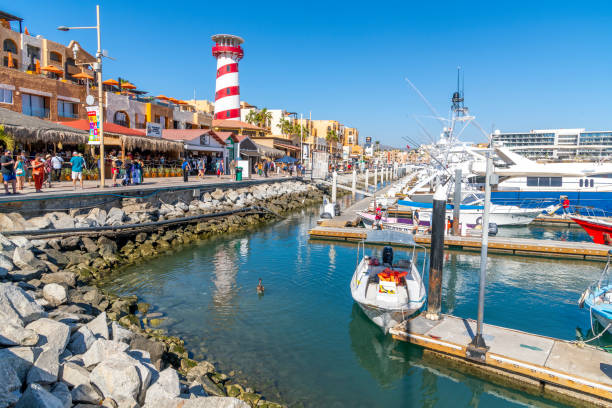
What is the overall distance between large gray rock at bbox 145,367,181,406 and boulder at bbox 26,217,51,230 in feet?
43.0

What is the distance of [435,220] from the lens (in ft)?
37.6

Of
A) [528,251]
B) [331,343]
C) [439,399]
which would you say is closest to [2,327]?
[331,343]

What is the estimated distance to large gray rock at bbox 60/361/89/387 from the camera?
6.47 m

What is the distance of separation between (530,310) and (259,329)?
9.42 meters

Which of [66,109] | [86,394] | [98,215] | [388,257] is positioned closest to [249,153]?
[66,109]

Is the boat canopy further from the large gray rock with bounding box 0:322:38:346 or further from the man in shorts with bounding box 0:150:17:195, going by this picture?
the man in shorts with bounding box 0:150:17:195

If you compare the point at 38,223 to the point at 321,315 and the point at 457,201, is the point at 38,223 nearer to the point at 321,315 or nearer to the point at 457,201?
the point at 321,315

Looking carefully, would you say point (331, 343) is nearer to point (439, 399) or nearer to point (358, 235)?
point (439, 399)

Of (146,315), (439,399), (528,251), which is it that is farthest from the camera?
(528,251)

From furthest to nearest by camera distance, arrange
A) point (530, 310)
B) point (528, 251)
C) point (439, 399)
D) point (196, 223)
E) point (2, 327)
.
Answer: point (196, 223) → point (528, 251) → point (530, 310) → point (439, 399) → point (2, 327)

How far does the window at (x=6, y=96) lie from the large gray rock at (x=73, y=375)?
100 ft

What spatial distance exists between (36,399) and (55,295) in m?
6.04

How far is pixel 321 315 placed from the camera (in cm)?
1316

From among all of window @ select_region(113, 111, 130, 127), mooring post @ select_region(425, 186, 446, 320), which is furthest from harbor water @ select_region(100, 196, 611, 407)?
window @ select_region(113, 111, 130, 127)
